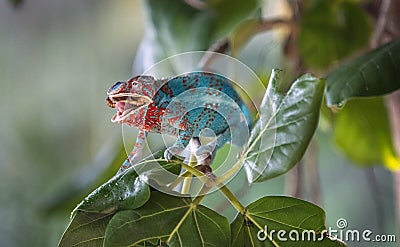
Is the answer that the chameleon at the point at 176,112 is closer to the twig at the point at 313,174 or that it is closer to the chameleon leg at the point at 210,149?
the chameleon leg at the point at 210,149

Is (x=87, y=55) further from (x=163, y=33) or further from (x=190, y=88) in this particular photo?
(x=190, y=88)

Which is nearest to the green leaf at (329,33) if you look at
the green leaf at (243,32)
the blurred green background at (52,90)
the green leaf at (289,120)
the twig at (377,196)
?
the green leaf at (243,32)

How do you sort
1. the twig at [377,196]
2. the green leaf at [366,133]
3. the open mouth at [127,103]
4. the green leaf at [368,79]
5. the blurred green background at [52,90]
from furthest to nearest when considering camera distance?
the blurred green background at [52,90]
the twig at [377,196]
the green leaf at [366,133]
the green leaf at [368,79]
the open mouth at [127,103]

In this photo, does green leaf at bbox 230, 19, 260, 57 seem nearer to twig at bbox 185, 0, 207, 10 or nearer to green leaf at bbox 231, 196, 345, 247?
twig at bbox 185, 0, 207, 10

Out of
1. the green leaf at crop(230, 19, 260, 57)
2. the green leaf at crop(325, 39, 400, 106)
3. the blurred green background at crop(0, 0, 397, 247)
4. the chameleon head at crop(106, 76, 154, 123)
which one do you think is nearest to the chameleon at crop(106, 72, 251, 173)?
the chameleon head at crop(106, 76, 154, 123)

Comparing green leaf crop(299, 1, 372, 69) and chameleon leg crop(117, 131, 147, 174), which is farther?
green leaf crop(299, 1, 372, 69)

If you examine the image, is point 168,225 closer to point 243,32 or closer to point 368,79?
point 368,79
